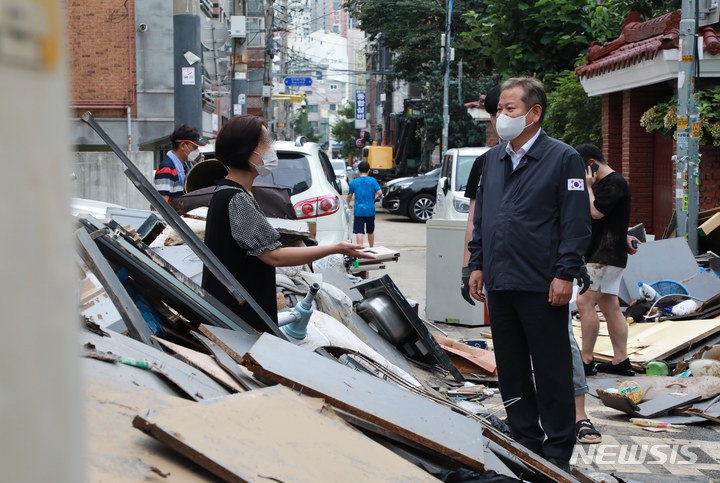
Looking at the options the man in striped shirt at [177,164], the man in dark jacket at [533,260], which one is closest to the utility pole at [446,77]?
the man in striped shirt at [177,164]

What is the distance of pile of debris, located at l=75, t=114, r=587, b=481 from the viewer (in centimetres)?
275

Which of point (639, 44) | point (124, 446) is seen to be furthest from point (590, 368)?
point (639, 44)

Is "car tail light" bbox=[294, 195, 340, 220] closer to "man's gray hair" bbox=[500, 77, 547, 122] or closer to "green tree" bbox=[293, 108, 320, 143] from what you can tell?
"man's gray hair" bbox=[500, 77, 547, 122]

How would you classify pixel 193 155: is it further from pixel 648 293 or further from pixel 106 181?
pixel 106 181

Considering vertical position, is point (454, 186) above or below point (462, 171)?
below

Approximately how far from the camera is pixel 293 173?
39.5 ft

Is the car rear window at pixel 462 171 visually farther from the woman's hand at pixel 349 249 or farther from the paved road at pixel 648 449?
the woman's hand at pixel 349 249

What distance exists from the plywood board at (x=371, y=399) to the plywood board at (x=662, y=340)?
4.41m

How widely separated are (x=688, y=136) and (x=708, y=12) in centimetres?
281

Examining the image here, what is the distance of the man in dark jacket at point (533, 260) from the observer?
477 centimetres

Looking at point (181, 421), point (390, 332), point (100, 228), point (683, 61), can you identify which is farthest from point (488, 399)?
point (683, 61)

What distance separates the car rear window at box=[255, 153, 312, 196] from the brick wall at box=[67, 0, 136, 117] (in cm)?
1409

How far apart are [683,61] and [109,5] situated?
17164 millimetres

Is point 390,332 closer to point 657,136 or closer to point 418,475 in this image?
point 418,475
